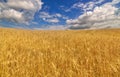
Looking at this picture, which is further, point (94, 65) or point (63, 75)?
point (94, 65)

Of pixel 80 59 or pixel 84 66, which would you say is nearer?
pixel 84 66

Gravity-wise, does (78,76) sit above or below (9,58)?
below

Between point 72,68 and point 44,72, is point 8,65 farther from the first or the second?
point 72,68

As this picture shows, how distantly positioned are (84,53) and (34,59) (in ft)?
5.55

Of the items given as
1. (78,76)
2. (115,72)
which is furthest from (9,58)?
(115,72)

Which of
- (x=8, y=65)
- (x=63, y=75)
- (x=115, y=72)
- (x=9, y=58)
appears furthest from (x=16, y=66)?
(x=115, y=72)

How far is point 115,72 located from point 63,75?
47.4 inches

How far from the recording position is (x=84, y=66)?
4.18m

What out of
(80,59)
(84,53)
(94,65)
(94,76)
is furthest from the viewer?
(84,53)

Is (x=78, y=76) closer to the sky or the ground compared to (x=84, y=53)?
closer to the ground

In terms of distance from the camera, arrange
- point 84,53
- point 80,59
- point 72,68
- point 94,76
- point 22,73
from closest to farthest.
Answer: point 22,73 < point 94,76 < point 72,68 < point 80,59 < point 84,53

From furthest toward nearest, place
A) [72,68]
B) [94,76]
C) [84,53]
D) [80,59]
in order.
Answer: [84,53], [80,59], [72,68], [94,76]

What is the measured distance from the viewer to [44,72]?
11.9ft

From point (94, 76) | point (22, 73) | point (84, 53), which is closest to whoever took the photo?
point (22, 73)
